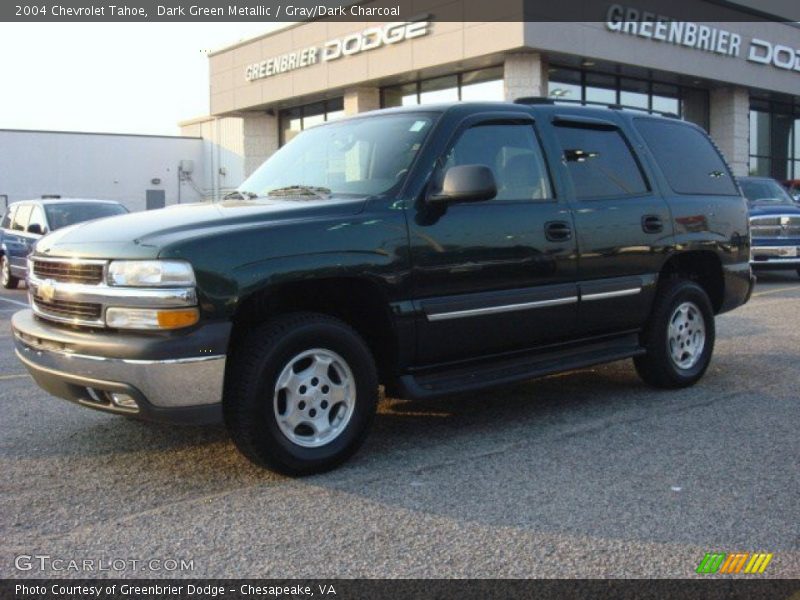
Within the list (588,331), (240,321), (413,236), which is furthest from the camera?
(588,331)

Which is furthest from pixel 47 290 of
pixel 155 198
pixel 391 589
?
pixel 155 198

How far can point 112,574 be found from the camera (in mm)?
3199

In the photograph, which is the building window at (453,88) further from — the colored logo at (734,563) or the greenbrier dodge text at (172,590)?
the greenbrier dodge text at (172,590)

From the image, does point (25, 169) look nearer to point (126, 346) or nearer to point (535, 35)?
point (535, 35)

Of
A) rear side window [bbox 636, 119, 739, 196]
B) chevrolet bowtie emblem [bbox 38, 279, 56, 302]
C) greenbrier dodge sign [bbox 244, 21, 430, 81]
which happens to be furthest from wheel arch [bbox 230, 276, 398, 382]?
greenbrier dodge sign [bbox 244, 21, 430, 81]

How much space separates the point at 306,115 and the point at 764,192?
664 inches

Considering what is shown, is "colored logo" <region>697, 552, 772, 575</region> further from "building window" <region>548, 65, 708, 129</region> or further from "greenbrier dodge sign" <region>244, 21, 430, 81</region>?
"greenbrier dodge sign" <region>244, 21, 430, 81</region>

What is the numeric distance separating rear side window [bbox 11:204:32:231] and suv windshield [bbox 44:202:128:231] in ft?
2.88

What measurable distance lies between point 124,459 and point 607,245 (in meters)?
3.27

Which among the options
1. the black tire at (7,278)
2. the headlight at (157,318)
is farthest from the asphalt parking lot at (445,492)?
the black tire at (7,278)

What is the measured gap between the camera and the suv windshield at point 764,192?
1582 centimetres

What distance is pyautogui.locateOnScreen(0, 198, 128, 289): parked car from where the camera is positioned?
1368 cm

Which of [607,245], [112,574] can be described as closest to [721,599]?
[112,574]

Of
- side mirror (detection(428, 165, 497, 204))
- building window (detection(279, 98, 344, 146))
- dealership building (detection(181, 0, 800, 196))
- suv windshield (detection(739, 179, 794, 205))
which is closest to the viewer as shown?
side mirror (detection(428, 165, 497, 204))
